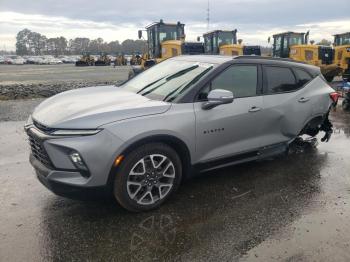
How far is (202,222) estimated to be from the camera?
3.65 m

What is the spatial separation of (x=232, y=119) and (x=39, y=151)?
2250 millimetres

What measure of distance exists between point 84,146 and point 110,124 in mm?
337

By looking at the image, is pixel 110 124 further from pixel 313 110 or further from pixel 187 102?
pixel 313 110

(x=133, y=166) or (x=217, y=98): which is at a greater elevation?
(x=217, y=98)

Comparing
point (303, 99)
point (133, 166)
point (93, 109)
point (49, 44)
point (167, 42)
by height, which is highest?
point (49, 44)

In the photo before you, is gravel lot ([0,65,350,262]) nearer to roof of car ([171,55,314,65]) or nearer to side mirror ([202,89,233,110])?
side mirror ([202,89,233,110])

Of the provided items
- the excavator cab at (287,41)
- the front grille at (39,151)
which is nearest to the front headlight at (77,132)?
the front grille at (39,151)

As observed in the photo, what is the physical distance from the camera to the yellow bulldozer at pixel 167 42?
18484mm

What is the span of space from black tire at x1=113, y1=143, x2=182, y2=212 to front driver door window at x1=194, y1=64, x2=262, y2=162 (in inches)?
13.8

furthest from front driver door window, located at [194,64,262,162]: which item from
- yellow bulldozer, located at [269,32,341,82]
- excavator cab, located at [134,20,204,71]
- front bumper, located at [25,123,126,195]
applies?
excavator cab, located at [134,20,204,71]

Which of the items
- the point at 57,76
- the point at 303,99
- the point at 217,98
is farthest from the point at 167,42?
the point at 217,98

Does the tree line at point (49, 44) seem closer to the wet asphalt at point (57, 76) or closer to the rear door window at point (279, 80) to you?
the wet asphalt at point (57, 76)

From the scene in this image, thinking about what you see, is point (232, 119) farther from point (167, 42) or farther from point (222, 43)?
point (222, 43)

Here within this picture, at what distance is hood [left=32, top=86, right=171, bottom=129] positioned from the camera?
345 cm
